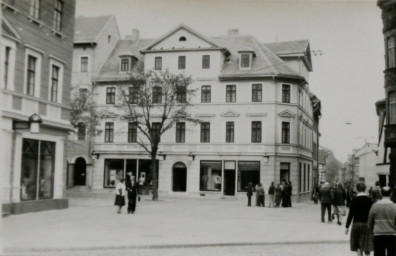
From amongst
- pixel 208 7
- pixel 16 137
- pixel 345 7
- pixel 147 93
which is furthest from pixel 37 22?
pixel 147 93

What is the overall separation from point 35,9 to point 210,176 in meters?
22.8

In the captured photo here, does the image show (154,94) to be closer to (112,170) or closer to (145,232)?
(112,170)

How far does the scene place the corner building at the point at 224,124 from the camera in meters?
37.2

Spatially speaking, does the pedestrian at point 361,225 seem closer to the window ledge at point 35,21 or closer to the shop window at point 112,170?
the window ledge at point 35,21

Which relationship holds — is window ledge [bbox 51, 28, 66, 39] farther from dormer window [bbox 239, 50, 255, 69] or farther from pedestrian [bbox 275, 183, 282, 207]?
dormer window [bbox 239, 50, 255, 69]

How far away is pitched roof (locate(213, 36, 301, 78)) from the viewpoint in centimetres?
3747

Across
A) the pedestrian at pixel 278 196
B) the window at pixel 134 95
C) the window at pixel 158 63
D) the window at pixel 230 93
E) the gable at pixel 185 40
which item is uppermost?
the gable at pixel 185 40

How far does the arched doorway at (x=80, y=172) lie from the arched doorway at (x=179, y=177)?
23.4ft

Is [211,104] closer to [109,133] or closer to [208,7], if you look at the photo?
[109,133]

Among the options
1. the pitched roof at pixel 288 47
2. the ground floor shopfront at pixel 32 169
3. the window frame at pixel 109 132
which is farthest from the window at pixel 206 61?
the ground floor shopfront at pixel 32 169

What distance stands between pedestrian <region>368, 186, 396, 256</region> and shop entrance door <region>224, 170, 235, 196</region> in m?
28.1

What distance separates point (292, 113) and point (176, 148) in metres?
8.98

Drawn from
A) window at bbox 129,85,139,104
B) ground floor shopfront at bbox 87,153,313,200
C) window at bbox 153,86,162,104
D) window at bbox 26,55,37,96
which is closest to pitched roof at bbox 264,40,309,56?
ground floor shopfront at bbox 87,153,313,200

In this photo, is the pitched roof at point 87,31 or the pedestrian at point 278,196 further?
the pitched roof at point 87,31
